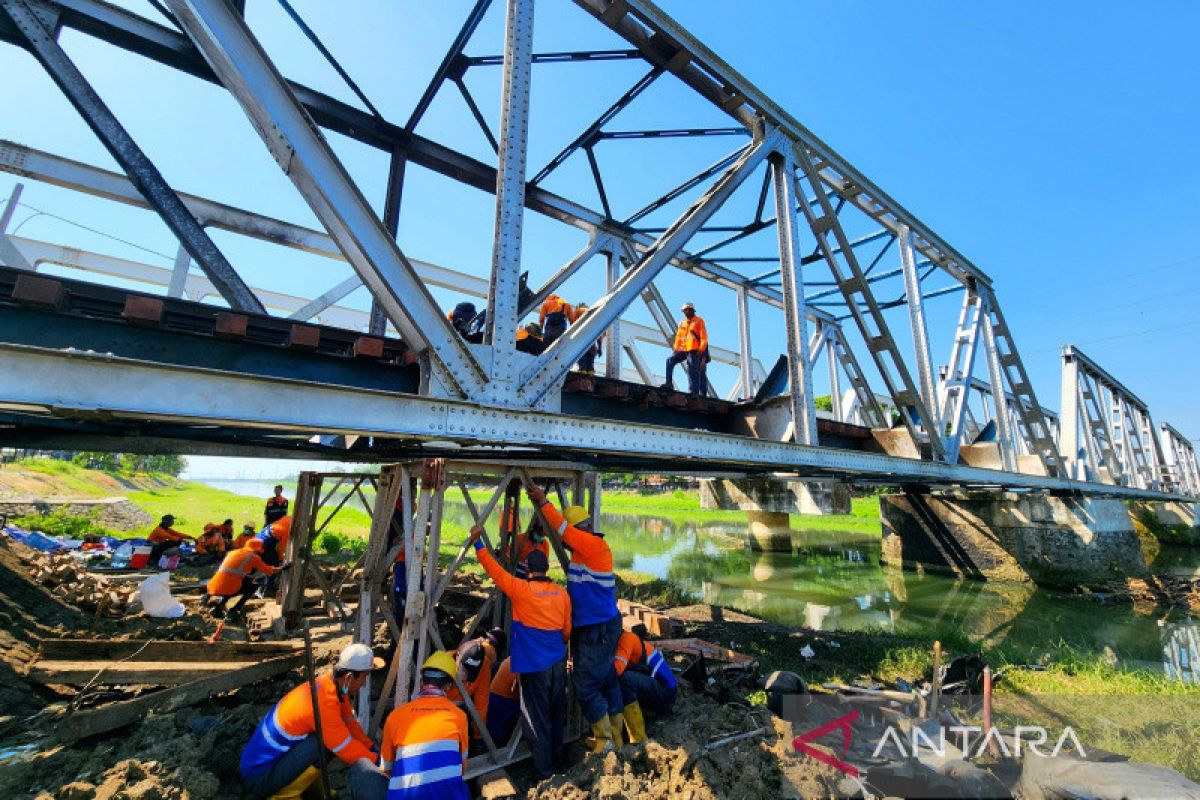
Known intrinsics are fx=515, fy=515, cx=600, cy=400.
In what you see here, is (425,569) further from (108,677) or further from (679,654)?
(679,654)

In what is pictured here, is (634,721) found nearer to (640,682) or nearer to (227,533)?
(640,682)

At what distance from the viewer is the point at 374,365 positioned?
360 centimetres

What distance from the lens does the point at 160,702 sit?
4.54m

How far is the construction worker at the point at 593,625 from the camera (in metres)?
4.66

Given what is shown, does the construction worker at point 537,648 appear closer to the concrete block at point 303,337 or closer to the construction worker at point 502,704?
the construction worker at point 502,704

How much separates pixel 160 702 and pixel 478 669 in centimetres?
274

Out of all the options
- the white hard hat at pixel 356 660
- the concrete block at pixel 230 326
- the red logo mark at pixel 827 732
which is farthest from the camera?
the red logo mark at pixel 827 732

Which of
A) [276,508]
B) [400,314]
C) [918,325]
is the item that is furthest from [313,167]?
[276,508]

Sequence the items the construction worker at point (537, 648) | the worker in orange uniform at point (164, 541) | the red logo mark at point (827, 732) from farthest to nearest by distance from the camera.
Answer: the worker in orange uniform at point (164, 541)
the construction worker at point (537, 648)
the red logo mark at point (827, 732)

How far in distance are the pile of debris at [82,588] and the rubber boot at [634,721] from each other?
7501mm

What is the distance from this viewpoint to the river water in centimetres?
1015

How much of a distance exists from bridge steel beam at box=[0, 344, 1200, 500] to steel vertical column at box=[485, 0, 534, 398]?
1.06 ft

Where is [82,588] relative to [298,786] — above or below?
above

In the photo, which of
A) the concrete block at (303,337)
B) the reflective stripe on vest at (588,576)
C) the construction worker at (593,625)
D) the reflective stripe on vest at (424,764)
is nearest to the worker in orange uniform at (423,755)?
the reflective stripe on vest at (424,764)
